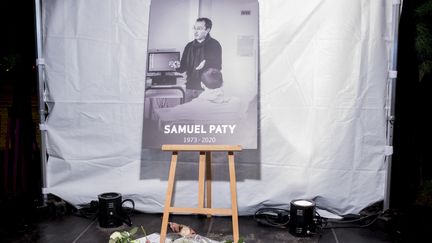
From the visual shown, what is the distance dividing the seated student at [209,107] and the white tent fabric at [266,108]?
0.31 metres

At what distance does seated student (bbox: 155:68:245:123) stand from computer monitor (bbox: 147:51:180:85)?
0.21 m

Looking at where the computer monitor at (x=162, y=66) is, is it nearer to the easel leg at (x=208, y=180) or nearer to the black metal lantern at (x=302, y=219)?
the easel leg at (x=208, y=180)

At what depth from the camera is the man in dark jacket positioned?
2.61 m

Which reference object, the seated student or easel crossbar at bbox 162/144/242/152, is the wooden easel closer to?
easel crossbar at bbox 162/144/242/152

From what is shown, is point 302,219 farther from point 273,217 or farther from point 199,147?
point 199,147

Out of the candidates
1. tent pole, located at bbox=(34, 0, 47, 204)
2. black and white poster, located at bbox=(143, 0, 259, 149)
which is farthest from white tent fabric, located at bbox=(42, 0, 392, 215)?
black and white poster, located at bbox=(143, 0, 259, 149)

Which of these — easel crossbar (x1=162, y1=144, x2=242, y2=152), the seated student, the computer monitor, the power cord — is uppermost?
the computer monitor

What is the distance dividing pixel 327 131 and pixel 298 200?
0.53 metres

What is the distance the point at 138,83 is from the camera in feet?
9.42

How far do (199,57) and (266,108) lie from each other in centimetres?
61

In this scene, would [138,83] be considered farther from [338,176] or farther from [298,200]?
[338,176]

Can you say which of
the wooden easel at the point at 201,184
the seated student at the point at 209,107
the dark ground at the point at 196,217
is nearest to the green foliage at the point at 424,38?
the dark ground at the point at 196,217

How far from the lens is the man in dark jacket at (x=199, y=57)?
2605 mm

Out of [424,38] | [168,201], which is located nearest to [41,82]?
[168,201]
